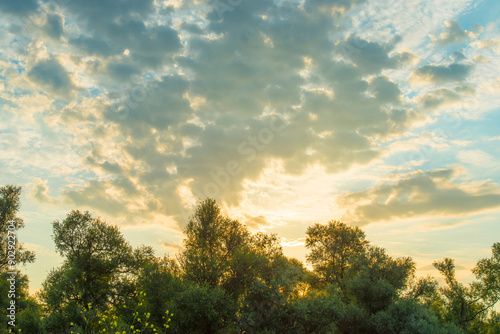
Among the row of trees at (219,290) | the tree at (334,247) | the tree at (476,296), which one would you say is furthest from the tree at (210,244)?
the tree at (476,296)

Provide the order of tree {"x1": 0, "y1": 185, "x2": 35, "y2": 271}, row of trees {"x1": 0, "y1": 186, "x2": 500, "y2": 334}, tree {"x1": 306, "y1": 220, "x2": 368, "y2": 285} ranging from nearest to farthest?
row of trees {"x1": 0, "y1": 186, "x2": 500, "y2": 334}
tree {"x1": 0, "y1": 185, "x2": 35, "y2": 271}
tree {"x1": 306, "y1": 220, "x2": 368, "y2": 285}

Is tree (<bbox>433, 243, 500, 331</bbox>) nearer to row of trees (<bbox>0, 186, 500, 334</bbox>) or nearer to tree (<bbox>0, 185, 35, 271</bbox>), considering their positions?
row of trees (<bbox>0, 186, 500, 334</bbox>)

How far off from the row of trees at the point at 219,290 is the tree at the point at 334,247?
9.53ft

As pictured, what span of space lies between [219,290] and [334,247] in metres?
34.8

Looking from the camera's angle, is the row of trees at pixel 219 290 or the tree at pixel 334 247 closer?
the row of trees at pixel 219 290

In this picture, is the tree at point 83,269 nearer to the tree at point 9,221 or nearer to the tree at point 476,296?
the tree at point 9,221

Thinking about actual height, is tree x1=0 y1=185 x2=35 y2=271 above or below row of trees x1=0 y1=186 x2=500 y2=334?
above

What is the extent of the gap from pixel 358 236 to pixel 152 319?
45.0m

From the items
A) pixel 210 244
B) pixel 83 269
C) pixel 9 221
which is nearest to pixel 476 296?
pixel 210 244

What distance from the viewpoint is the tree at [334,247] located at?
2483 inches

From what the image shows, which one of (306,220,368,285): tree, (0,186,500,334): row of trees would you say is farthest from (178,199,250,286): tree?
(306,220,368,285): tree

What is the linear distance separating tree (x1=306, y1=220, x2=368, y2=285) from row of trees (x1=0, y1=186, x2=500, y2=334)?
9.53 ft

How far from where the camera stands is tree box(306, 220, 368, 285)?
207 ft

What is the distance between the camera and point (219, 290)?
38094 mm
